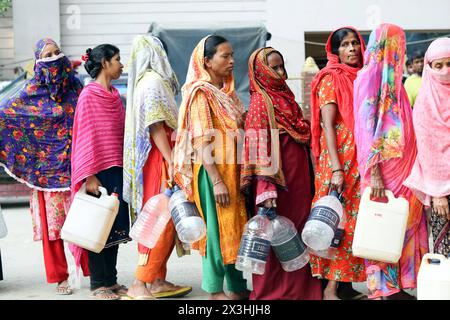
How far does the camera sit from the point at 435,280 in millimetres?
4441

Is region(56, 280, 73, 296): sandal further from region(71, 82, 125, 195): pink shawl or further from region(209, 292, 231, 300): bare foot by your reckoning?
region(209, 292, 231, 300): bare foot

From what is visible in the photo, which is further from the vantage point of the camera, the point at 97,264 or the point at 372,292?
the point at 97,264

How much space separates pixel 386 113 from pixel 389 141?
172 mm

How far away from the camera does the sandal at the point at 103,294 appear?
5918 mm

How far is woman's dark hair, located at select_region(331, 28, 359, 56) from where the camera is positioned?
5.54 meters

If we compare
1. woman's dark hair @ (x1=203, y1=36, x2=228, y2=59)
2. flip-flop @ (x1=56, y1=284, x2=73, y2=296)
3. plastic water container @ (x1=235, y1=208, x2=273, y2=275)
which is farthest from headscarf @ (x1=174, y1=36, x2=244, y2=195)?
flip-flop @ (x1=56, y1=284, x2=73, y2=296)

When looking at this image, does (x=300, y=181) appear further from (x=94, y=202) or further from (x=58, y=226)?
(x=58, y=226)

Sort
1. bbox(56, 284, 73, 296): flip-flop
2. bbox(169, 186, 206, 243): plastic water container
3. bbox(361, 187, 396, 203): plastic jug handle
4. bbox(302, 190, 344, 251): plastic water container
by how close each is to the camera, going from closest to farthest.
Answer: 1. bbox(361, 187, 396, 203): plastic jug handle
2. bbox(302, 190, 344, 251): plastic water container
3. bbox(169, 186, 206, 243): plastic water container
4. bbox(56, 284, 73, 296): flip-flop

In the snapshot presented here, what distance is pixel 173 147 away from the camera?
596cm

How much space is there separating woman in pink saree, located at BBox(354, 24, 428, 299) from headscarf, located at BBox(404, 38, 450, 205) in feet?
0.44

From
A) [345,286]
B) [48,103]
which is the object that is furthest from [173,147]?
[345,286]

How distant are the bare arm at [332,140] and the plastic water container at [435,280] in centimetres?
89
